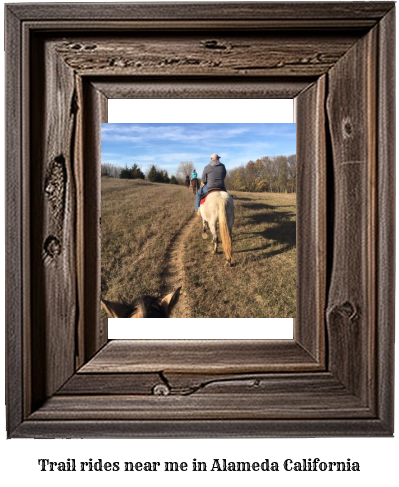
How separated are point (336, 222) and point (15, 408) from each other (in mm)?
1350

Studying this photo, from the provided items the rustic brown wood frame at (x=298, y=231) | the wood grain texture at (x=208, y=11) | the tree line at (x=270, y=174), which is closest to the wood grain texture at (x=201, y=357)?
the rustic brown wood frame at (x=298, y=231)

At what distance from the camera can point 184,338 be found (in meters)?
1.54

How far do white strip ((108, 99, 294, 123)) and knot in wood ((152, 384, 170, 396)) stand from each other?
38.7 inches

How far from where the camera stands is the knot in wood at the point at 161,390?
1495 mm

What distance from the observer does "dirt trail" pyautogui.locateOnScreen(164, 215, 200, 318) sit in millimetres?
1544

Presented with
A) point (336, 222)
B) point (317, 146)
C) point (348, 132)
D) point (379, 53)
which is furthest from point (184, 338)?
point (379, 53)

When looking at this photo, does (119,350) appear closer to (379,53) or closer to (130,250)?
(130,250)

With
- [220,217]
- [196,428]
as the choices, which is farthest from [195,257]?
[196,428]

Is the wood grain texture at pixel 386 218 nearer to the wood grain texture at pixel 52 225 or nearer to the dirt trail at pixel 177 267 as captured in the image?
the dirt trail at pixel 177 267

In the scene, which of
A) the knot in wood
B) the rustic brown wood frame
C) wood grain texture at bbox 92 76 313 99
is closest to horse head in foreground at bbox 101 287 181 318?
the rustic brown wood frame

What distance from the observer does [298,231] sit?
1.52 meters

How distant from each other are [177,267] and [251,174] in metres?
0.45

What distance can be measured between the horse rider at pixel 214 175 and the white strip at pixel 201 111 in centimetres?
16

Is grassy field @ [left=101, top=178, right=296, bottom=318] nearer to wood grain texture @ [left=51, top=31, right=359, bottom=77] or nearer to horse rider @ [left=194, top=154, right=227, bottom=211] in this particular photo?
horse rider @ [left=194, top=154, right=227, bottom=211]
